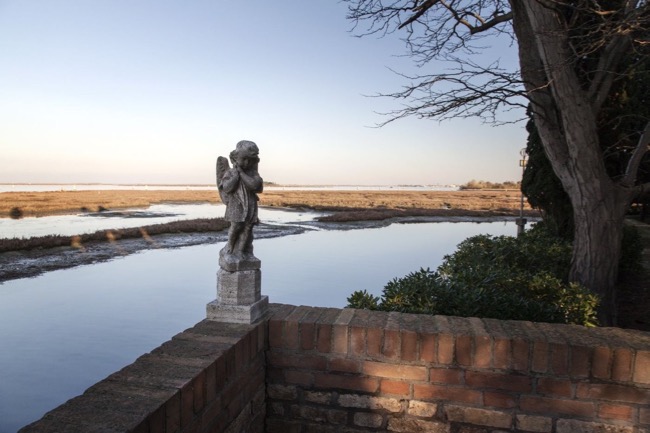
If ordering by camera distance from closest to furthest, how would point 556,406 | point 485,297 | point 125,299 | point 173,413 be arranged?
point 173,413 < point 556,406 < point 485,297 < point 125,299

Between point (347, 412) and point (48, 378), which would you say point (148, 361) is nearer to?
point (347, 412)

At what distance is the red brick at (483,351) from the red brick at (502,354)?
0.04 m

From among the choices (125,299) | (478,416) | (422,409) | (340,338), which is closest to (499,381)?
(478,416)

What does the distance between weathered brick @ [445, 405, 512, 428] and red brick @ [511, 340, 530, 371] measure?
34 cm

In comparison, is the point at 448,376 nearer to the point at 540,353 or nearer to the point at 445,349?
the point at 445,349

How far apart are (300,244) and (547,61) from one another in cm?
1213

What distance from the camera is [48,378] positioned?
5.15m

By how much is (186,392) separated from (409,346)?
1.40 meters

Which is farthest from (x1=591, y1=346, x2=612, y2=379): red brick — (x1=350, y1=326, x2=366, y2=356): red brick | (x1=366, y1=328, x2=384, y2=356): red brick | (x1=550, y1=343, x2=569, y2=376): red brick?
(x1=350, y1=326, x2=366, y2=356): red brick

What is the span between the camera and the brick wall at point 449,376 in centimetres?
229

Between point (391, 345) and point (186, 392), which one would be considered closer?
point (186, 392)

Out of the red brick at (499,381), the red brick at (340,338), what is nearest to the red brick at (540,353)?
the red brick at (499,381)

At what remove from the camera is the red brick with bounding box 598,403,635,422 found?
89.4 inches

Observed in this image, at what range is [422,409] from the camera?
252 centimetres
